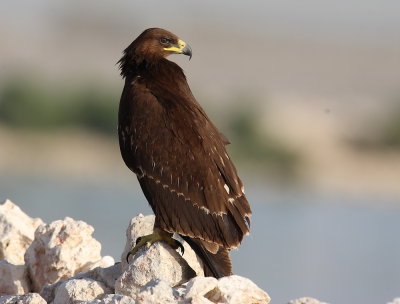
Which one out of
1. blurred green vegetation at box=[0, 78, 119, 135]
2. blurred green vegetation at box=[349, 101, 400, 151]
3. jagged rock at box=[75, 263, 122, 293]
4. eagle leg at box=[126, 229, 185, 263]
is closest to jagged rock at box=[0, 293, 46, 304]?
jagged rock at box=[75, 263, 122, 293]

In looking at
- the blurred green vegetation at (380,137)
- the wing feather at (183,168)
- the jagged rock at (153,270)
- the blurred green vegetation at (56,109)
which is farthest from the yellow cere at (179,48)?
the blurred green vegetation at (380,137)

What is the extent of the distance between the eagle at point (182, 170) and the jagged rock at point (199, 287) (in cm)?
108

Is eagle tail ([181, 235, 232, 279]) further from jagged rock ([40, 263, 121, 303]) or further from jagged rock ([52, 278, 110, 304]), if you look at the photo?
jagged rock ([52, 278, 110, 304])

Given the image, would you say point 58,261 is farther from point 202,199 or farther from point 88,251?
point 202,199

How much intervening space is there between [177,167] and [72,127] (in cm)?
2197

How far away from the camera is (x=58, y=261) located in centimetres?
836

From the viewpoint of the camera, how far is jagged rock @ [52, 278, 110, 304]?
7.38 m

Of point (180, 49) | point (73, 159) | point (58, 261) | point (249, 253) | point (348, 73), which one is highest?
point (348, 73)

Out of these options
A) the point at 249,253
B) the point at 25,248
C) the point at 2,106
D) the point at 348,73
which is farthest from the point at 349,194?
the point at 348,73

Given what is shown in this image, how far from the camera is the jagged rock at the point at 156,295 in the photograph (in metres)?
6.43

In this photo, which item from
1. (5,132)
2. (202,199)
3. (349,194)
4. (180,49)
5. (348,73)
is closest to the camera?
(202,199)

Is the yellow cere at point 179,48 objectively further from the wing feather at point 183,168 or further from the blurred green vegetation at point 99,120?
the blurred green vegetation at point 99,120

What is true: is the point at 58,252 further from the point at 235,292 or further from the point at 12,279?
the point at 235,292

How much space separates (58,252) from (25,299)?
1203 millimetres
